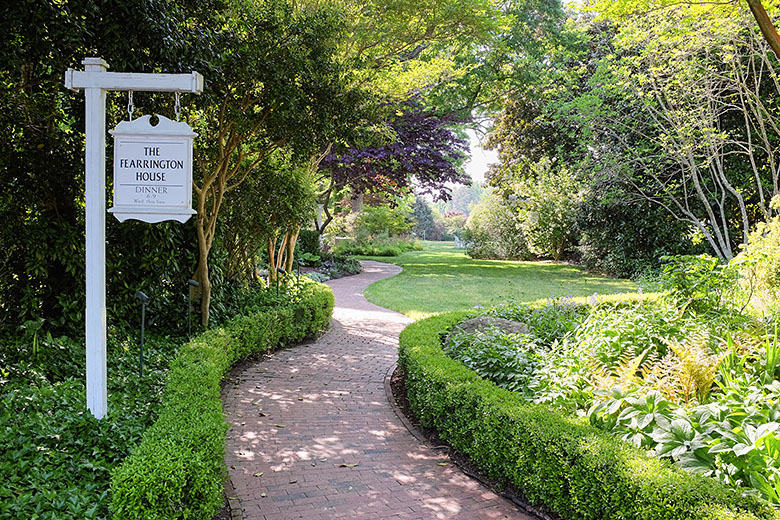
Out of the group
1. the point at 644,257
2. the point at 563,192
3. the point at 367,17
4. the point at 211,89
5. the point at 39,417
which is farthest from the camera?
the point at 563,192

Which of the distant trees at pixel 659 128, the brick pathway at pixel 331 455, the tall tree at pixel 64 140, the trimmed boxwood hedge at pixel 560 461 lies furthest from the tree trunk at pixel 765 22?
the tall tree at pixel 64 140

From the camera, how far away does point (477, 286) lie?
16.0m

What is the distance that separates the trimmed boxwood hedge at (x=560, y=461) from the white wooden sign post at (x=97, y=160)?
267cm

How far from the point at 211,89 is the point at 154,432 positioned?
3.61m

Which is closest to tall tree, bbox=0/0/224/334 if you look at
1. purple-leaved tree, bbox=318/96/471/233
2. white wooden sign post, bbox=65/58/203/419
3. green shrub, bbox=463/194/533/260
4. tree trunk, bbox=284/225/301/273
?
white wooden sign post, bbox=65/58/203/419

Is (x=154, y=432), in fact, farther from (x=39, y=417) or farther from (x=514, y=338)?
(x=514, y=338)

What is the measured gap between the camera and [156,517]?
258 cm

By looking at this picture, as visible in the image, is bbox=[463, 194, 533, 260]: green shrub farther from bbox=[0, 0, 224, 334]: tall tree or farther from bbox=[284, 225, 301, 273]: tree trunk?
bbox=[0, 0, 224, 334]: tall tree

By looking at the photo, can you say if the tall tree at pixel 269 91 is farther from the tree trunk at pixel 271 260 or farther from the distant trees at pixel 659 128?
the distant trees at pixel 659 128

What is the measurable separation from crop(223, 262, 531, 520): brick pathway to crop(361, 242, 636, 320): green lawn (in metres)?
4.71

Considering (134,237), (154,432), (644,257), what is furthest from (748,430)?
(644,257)

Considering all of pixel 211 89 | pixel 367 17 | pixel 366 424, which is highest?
pixel 367 17

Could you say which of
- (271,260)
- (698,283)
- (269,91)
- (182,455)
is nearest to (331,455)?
(182,455)

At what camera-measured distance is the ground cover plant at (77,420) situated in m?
2.71
